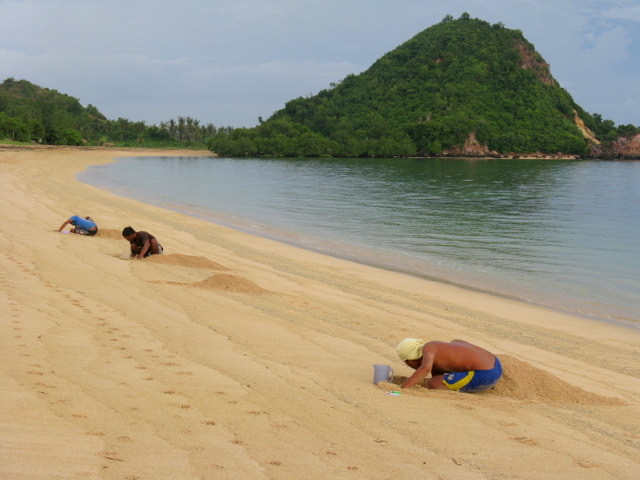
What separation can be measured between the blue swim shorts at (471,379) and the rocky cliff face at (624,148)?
178m

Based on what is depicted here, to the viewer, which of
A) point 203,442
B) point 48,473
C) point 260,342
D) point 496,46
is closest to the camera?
point 48,473

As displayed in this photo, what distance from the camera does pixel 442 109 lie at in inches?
5940

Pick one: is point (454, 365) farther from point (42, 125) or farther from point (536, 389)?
point (42, 125)

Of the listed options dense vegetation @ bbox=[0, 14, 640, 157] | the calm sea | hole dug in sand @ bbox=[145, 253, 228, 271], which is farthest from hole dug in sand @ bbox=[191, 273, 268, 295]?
dense vegetation @ bbox=[0, 14, 640, 157]

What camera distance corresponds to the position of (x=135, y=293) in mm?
9242

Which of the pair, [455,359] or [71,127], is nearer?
[455,359]

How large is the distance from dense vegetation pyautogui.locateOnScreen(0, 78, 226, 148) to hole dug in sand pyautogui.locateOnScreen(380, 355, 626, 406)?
93.0 metres

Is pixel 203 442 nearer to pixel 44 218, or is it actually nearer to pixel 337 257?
pixel 337 257

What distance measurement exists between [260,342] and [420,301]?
17.3 ft

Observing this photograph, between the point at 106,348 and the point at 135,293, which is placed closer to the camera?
the point at 106,348

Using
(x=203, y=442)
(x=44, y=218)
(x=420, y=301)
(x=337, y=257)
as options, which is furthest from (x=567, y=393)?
(x=44, y=218)

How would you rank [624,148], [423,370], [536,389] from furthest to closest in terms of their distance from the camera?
[624,148] → [536,389] → [423,370]

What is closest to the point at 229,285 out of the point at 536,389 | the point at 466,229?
the point at 536,389

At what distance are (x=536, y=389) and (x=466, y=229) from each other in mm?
19109
